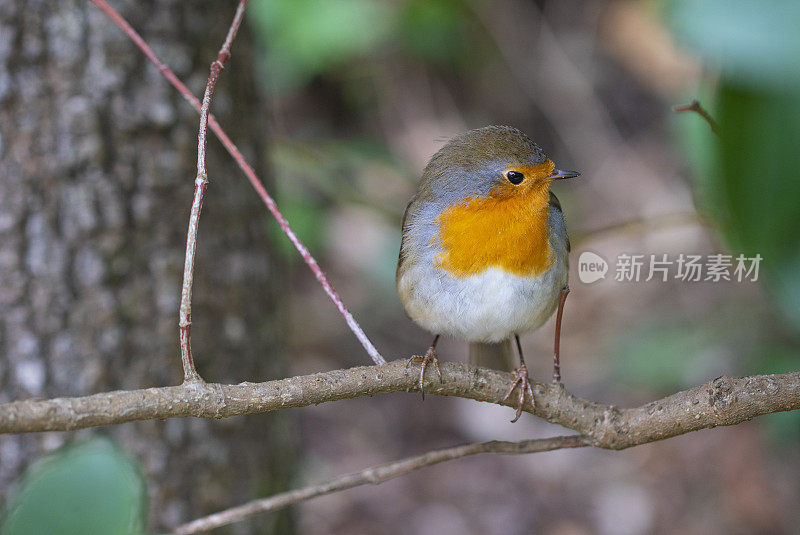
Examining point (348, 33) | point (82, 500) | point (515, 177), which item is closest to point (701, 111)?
point (515, 177)

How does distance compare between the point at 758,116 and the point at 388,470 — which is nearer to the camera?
the point at 758,116

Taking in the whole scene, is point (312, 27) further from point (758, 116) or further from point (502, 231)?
point (758, 116)

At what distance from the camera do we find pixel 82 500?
34.9 inches

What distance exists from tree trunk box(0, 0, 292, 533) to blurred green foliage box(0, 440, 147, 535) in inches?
57.5

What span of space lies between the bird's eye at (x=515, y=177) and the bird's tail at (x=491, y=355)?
0.79m

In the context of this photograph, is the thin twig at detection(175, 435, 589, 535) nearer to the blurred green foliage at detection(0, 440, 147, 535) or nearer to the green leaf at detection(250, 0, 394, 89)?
the blurred green foliage at detection(0, 440, 147, 535)

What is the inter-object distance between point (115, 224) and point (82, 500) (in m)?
1.56

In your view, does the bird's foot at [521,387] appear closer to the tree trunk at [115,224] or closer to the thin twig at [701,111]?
the thin twig at [701,111]

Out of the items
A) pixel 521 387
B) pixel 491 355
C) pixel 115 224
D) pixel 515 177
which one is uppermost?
pixel 515 177

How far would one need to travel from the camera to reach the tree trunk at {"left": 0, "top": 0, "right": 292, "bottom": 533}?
7.32 feet

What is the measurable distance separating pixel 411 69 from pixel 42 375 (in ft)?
14.6

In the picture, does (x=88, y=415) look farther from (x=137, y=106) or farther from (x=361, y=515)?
(x=361, y=515)

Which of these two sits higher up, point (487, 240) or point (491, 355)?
point (487, 240)

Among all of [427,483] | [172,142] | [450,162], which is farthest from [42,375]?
[427,483]
